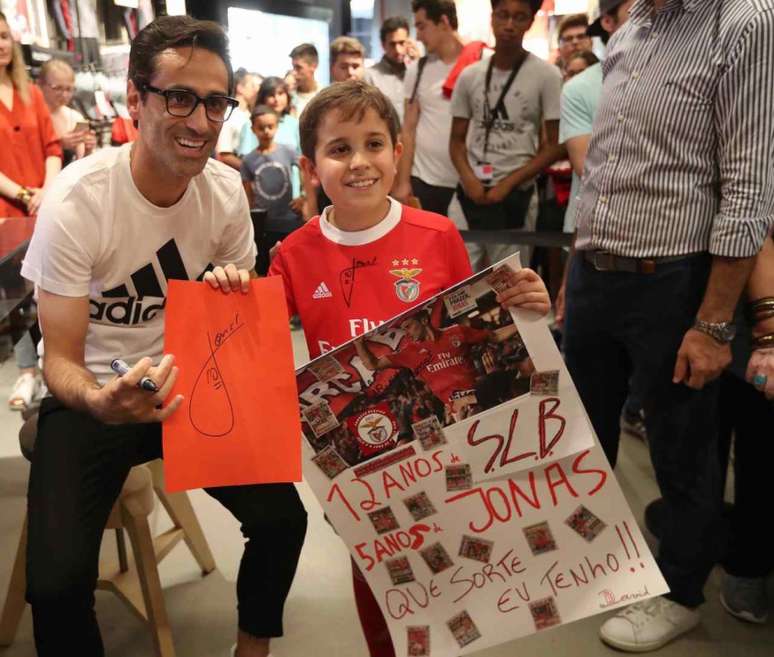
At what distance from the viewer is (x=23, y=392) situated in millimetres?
3271

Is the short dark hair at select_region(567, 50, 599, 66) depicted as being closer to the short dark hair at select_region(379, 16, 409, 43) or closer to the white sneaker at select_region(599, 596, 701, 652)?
the short dark hair at select_region(379, 16, 409, 43)

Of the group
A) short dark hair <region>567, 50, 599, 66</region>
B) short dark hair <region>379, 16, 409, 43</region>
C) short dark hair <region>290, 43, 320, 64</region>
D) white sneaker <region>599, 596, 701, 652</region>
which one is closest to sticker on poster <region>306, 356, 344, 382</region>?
white sneaker <region>599, 596, 701, 652</region>

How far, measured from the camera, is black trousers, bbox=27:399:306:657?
4.23 ft

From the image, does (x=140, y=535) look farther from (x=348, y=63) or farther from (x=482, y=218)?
(x=348, y=63)

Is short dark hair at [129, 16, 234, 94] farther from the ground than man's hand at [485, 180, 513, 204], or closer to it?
farther from the ground

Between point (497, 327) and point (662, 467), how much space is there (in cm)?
77

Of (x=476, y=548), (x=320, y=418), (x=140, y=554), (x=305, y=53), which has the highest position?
(x=305, y=53)

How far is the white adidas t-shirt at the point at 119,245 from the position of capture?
Answer: 139 cm

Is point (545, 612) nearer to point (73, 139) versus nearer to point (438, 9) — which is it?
point (438, 9)

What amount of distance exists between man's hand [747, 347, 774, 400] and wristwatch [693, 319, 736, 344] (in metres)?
0.07

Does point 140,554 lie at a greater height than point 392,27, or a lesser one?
lesser

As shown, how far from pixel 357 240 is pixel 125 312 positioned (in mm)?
528

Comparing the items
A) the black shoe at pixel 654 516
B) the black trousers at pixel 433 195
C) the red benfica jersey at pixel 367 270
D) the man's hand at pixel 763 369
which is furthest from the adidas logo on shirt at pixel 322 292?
the black trousers at pixel 433 195

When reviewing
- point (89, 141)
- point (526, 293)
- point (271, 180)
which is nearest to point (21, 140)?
point (89, 141)
